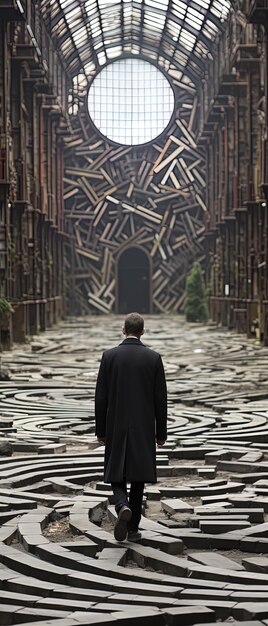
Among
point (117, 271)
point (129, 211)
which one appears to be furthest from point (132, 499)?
point (117, 271)

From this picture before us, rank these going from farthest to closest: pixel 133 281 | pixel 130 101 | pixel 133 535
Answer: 1. pixel 130 101
2. pixel 133 281
3. pixel 133 535

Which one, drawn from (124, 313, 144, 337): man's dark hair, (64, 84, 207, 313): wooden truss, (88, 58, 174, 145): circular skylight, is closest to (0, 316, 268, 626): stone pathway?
(124, 313, 144, 337): man's dark hair

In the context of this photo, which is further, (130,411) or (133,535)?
(130,411)

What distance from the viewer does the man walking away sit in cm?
756

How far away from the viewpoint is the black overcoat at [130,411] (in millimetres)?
7570

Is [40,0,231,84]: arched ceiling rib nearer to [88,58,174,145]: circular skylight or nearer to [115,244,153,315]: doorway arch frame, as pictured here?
[88,58,174,145]: circular skylight

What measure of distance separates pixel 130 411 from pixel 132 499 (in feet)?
1.79

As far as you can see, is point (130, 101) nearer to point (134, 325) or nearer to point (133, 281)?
point (133, 281)

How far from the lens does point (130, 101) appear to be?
64.3m

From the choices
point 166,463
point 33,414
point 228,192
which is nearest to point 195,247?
point 228,192

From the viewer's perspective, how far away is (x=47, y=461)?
10.7m

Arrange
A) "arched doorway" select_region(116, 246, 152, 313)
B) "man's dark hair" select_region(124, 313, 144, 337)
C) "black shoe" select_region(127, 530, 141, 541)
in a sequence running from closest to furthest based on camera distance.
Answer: "black shoe" select_region(127, 530, 141, 541), "man's dark hair" select_region(124, 313, 144, 337), "arched doorway" select_region(116, 246, 152, 313)

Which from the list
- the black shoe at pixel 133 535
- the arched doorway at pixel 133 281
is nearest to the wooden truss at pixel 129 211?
the arched doorway at pixel 133 281

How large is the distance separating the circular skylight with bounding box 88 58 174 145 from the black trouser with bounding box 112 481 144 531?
183 ft
